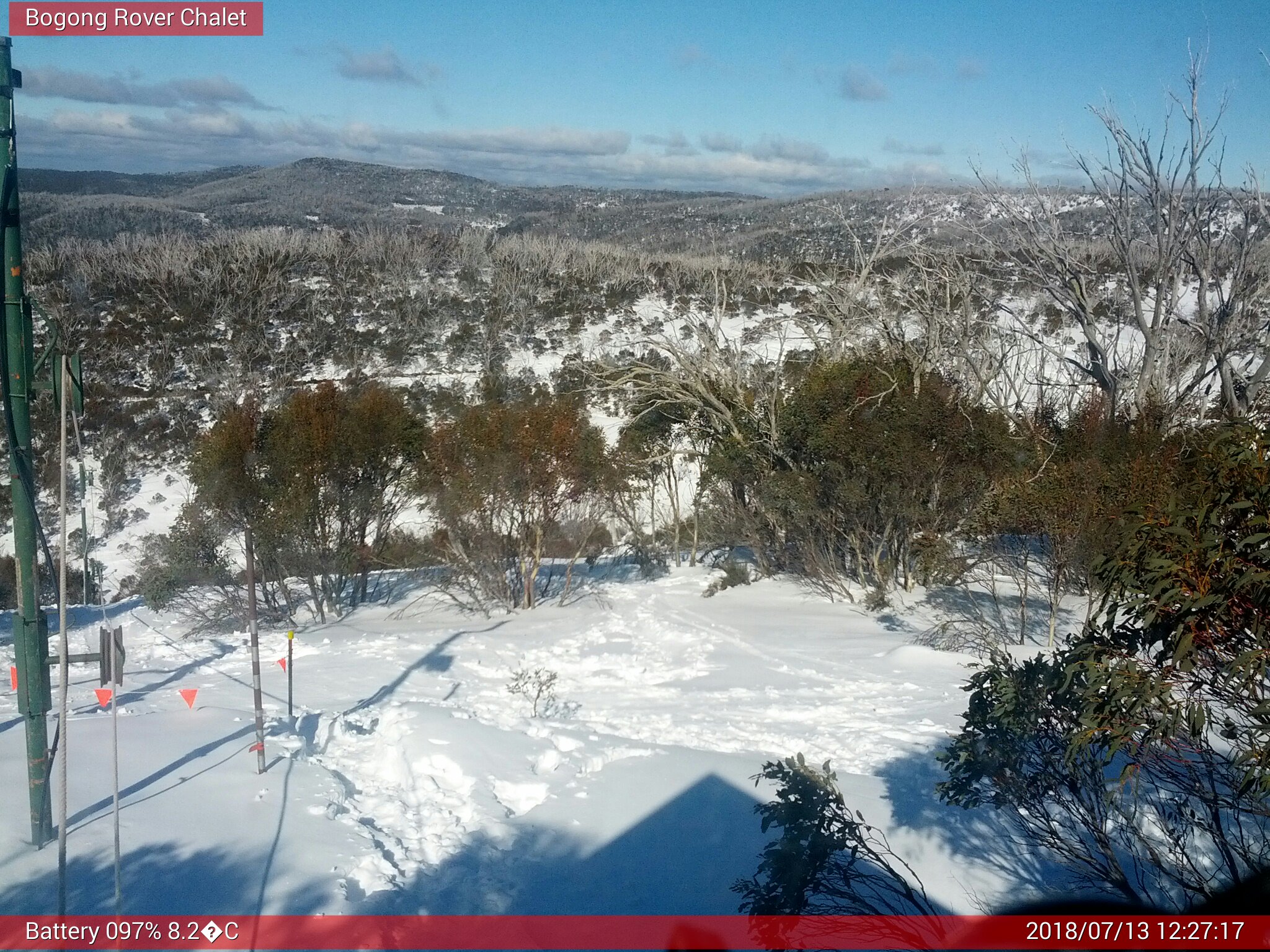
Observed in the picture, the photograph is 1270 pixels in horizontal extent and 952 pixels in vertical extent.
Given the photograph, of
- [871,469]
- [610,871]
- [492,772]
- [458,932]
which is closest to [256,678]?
[492,772]

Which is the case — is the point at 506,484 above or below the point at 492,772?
above

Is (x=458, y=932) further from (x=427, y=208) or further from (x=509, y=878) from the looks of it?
(x=427, y=208)

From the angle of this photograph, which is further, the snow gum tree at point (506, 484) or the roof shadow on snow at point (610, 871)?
the snow gum tree at point (506, 484)

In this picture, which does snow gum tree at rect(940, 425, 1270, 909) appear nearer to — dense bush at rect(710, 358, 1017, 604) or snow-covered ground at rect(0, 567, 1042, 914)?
snow-covered ground at rect(0, 567, 1042, 914)

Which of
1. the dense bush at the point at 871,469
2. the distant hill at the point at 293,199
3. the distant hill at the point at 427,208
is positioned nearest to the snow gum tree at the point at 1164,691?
the dense bush at the point at 871,469

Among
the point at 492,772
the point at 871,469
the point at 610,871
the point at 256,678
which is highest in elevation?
the point at 871,469

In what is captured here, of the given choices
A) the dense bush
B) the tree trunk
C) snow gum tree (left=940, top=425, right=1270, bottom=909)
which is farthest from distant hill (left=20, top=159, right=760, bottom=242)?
snow gum tree (left=940, top=425, right=1270, bottom=909)

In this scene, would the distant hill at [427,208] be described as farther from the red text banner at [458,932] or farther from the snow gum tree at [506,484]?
the red text banner at [458,932]
